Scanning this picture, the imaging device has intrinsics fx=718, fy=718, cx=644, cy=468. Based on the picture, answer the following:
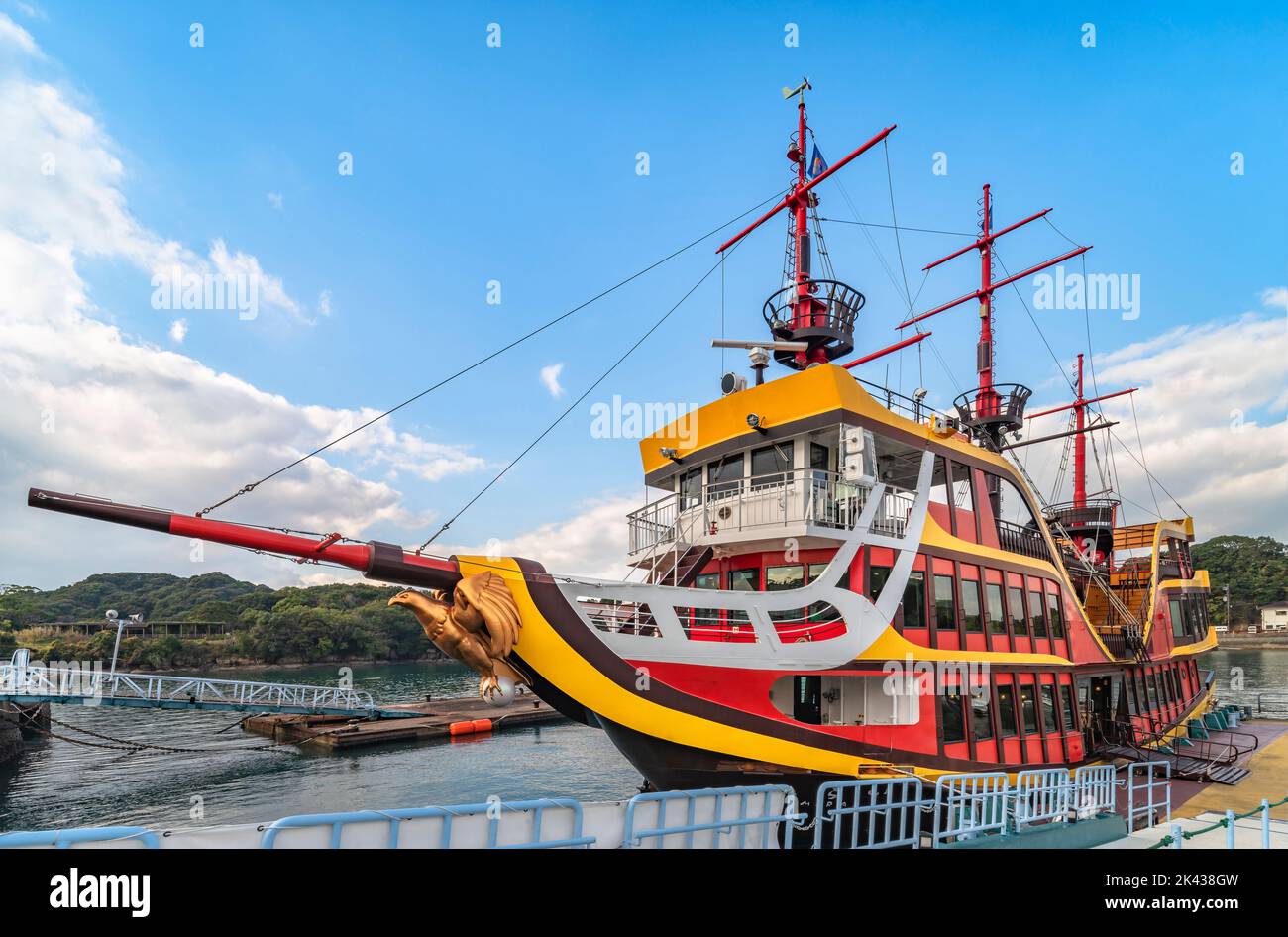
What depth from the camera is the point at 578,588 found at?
10719mm

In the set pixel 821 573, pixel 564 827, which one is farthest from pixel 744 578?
pixel 564 827

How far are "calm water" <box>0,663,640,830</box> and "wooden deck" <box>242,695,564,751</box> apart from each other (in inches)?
32.9

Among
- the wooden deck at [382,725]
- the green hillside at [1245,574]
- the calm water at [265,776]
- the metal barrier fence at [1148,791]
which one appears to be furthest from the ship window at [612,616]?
the green hillside at [1245,574]

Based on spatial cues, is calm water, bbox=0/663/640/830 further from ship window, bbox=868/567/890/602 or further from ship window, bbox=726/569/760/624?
ship window, bbox=868/567/890/602

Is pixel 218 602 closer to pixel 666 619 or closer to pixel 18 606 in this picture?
pixel 18 606

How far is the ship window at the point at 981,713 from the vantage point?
13.9 metres

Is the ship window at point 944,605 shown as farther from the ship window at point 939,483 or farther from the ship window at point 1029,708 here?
the ship window at point 1029,708

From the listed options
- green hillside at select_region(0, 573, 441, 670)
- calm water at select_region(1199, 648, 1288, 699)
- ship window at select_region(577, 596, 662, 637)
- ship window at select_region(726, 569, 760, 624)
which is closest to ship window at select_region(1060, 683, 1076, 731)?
ship window at select_region(726, 569, 760, 624)

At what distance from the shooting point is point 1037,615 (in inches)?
667

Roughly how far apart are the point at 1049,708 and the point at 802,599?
29.4 feet

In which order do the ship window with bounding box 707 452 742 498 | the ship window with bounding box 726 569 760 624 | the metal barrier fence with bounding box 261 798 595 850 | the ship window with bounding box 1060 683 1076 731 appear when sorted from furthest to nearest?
the ship window with bounding box 1060 683 1076 731 → the ship window with bounding box 707 452 742 498 → the ship window with bounding box 726 569 760 624 → the metal barrier fence with bounding box 261 798 595 850

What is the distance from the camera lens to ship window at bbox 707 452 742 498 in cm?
1474

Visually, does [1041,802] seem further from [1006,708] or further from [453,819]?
[453,819]
